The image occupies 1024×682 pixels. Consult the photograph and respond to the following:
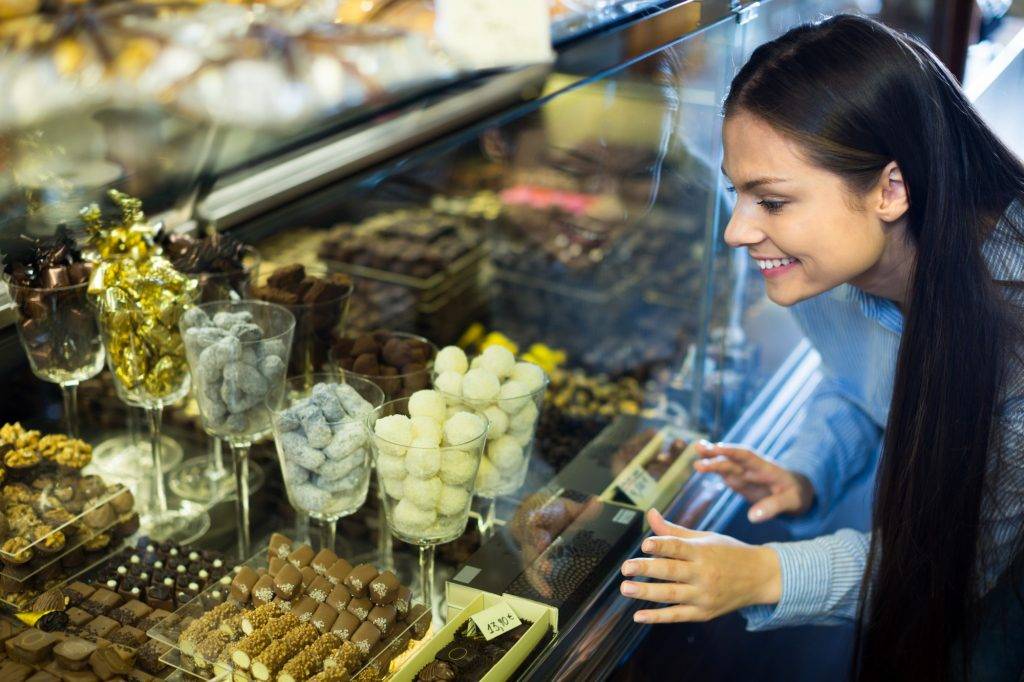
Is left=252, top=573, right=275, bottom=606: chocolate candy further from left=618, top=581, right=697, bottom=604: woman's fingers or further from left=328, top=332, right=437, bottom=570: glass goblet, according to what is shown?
left=618, top=581, right=697, bottom=604: woman's fingers

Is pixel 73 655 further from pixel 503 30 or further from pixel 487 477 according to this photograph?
pixel 503 30

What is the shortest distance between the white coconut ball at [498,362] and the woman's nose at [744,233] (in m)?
0.40

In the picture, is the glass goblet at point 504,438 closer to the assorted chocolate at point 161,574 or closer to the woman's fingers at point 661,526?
the woman's fingers at point 661,526

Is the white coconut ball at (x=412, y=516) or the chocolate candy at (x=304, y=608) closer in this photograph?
the chocolate candy at (x=304, y=608)

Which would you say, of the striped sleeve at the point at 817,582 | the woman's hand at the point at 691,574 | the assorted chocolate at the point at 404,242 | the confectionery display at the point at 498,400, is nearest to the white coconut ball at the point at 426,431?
the confectionery display at the point at 498,400

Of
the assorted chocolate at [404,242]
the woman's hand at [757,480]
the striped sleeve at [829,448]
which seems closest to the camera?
the woman's hand at [757,480]

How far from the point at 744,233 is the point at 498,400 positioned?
0.48 m

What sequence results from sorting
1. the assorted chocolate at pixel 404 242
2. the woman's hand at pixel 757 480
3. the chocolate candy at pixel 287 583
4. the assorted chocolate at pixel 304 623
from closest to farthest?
the assorted chocolate at pixel 304 623 → the chocolate candy at pixel 287 583 → the woman's hand at pixel 757 480 → the assorted chocolate at pixel 404 242

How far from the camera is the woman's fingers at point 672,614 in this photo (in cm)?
157

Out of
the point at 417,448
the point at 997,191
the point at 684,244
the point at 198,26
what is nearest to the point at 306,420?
the point at 417,448

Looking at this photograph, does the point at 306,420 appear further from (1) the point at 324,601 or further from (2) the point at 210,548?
(2) the point at 210,548

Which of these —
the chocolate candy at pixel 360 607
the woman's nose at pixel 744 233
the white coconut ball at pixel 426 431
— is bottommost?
the chocolate candy at pixel 360 607

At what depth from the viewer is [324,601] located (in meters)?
1.43

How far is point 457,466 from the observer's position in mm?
1474
